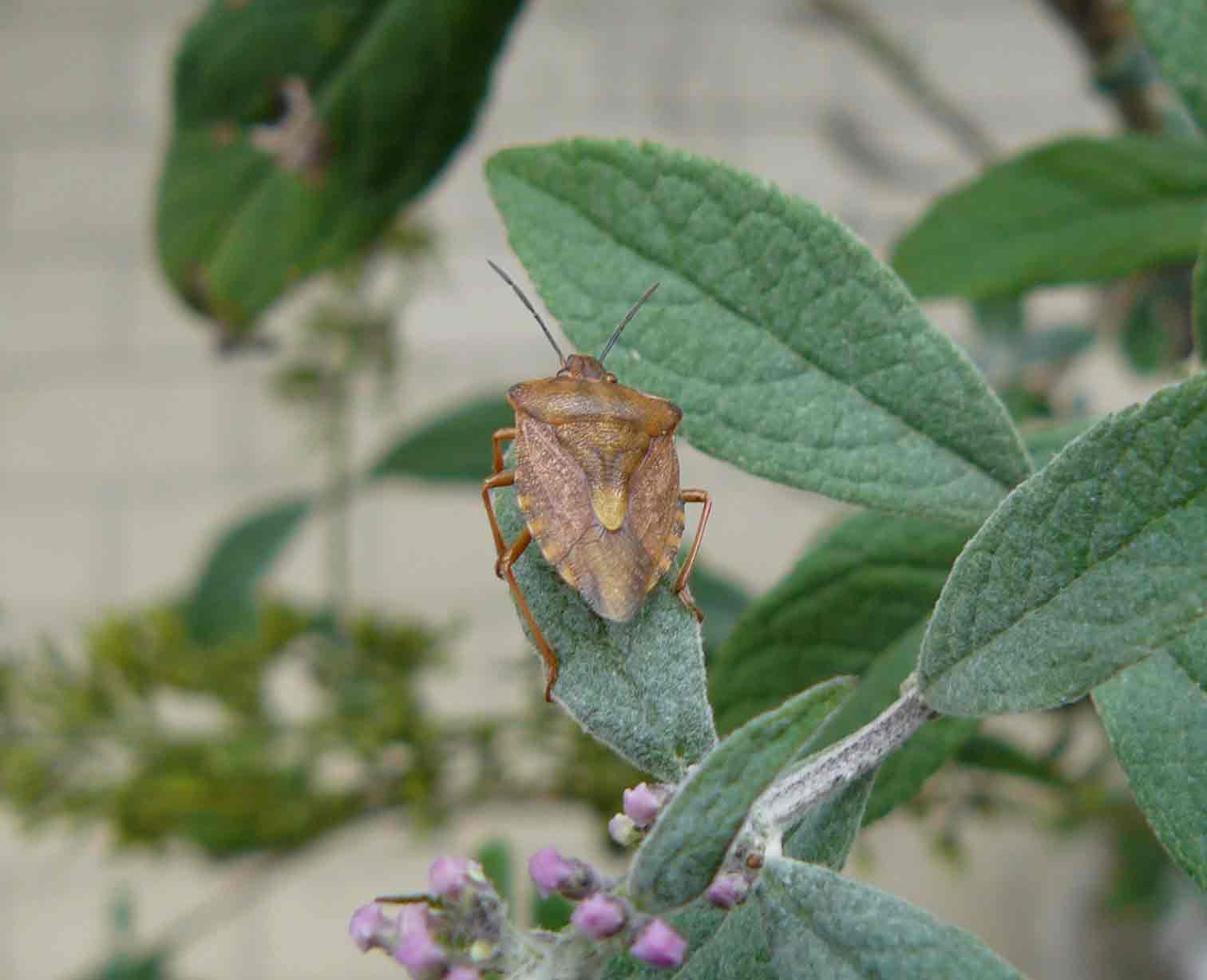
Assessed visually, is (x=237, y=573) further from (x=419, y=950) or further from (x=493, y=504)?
(x=419, y=950)

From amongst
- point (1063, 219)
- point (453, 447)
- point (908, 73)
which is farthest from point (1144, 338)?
point (453, 447)

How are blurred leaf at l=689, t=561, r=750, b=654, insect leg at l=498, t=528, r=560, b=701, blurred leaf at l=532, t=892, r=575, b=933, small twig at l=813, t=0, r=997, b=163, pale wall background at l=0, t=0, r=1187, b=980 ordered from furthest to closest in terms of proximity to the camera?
pale wall background at l=0, t=0, r=1187, b=980
small twig at l=813, t=0, r=997, b=163
blurred leaf at l=689, t=561, r=750, b=654
blurred leaf at l=532, t=892, r=575, b=933
insect leg at l=498, t=528, r=560, b=701

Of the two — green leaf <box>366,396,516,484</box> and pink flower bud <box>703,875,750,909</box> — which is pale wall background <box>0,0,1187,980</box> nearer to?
green leaf <box>366,396,516,484</box>

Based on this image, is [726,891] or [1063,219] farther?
[1063,219]

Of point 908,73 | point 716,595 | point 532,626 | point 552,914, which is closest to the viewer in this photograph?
point 532,626

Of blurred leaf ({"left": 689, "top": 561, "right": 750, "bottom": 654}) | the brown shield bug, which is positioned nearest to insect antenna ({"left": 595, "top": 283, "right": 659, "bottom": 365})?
the brown shield bug

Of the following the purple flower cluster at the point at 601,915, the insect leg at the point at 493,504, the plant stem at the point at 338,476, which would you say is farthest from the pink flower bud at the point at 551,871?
the plant stem at the point at 338,476
